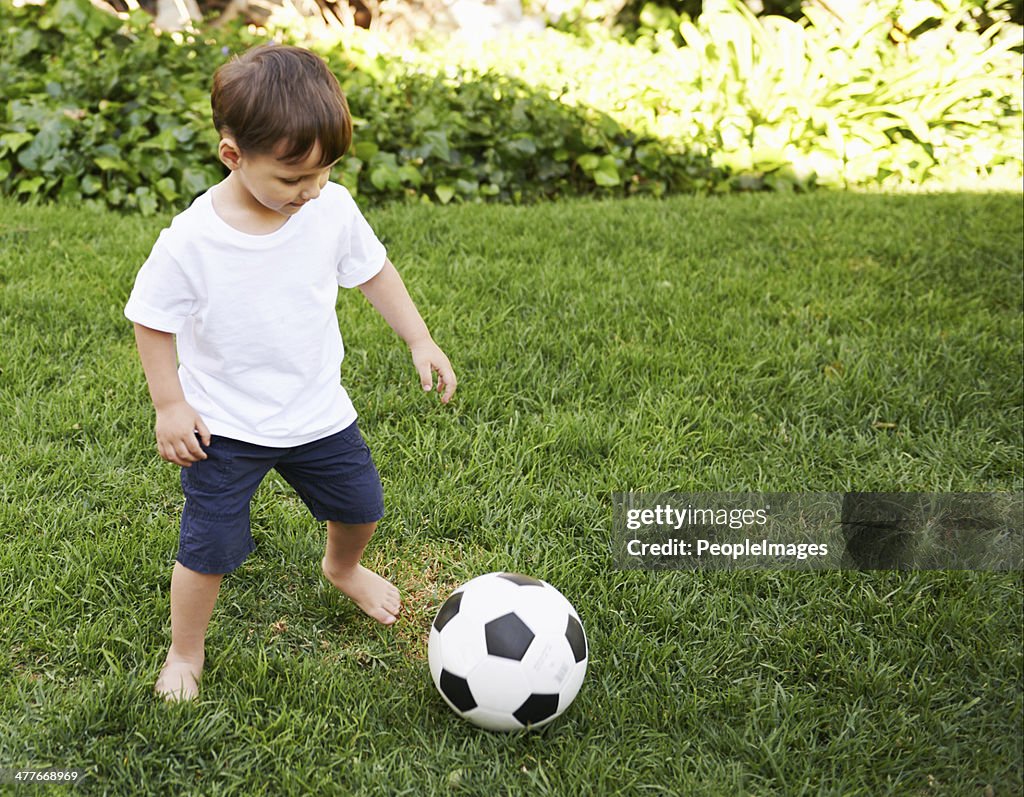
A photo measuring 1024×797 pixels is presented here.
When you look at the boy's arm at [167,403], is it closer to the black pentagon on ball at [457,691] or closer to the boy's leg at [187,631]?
the boy's leg at [187,631]

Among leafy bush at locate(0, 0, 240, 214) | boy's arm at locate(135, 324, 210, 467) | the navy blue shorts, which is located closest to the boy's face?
boy's arm at locate(135, 324, 210, 467)

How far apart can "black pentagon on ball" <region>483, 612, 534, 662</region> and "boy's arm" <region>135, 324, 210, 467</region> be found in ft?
2.26

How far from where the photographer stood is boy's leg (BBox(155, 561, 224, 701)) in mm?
1942

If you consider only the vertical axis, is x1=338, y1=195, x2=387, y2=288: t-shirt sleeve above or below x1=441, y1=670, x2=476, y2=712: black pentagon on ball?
above

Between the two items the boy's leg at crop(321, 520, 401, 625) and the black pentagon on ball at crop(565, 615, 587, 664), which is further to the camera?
the boy's leg at crop(321, 520, 401, 625)

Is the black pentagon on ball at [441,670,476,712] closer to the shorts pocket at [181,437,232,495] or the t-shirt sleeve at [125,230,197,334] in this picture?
the shorts pocket at [181,437,232,495]

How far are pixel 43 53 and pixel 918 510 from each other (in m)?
5.17

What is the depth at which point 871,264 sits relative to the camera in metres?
4.24

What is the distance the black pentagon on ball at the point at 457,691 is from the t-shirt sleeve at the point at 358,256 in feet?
2.77

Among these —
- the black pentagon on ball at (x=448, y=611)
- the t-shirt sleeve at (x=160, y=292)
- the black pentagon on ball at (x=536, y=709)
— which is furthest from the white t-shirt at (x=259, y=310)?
the black pentagon on ball at (x=536, y=709)

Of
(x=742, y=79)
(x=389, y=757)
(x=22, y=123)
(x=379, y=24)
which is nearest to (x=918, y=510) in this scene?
(x=389, y=757)

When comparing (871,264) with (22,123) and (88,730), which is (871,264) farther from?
(22,123)

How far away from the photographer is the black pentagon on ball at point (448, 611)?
79.4 inches

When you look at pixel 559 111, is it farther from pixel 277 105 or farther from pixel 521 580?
pixel 277 105
